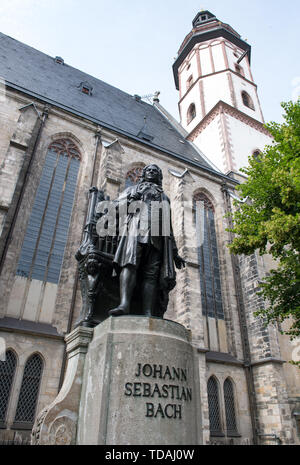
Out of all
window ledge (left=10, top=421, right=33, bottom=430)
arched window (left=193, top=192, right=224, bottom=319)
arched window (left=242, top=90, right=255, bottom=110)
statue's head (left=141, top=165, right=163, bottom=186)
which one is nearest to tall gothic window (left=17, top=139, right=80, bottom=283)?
window ledge (left=10, top=421, right=33, bottom=430)

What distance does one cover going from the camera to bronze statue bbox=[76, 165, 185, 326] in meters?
3.37

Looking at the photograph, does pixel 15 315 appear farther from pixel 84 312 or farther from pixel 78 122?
pixel 78 122

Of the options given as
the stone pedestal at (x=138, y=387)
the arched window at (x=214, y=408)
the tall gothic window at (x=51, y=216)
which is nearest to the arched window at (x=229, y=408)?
the arched window at (x=214, y=408)

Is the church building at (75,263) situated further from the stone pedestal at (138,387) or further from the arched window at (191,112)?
the arched window at (191,112)

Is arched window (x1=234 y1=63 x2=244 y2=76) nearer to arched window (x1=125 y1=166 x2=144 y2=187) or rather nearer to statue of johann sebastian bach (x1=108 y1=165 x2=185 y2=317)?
arched window (x1=125 y1=166 x2=144 y2=187)

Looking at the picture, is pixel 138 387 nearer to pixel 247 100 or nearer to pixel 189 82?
pixel 247 100

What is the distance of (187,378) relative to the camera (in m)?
2.82

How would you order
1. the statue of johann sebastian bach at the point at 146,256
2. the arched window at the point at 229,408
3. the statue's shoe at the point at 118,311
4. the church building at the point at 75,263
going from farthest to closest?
the arched window at the point at 229,408, the church building at the point at 75,263, the statue of johann sebastian bach at the point at 146,256, the statue's shoe at the point at 118,311

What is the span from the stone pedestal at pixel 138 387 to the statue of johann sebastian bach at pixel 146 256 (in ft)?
1.55

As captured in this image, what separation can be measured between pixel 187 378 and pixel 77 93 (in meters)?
18.1

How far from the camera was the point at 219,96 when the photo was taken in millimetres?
23266

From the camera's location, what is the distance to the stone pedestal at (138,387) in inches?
94.2

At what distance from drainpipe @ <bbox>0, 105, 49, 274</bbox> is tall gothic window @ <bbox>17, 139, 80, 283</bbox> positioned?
65 centimetres

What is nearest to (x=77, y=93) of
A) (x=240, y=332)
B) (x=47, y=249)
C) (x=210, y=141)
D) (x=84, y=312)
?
(x=210, y=141)
